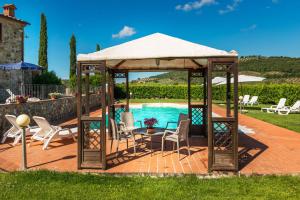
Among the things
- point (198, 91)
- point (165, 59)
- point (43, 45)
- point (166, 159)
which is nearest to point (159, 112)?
point (198, 91)

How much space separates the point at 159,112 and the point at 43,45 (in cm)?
1256

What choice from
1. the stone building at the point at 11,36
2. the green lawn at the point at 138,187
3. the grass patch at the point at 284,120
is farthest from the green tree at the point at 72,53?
the green lawn at the point at 138,187

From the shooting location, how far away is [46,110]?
12.2m

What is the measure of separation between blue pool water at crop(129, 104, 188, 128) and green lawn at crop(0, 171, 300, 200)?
11.8 m

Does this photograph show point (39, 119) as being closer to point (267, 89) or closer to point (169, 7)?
point (267, 89)

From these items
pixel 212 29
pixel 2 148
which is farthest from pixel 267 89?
pixel 2 148

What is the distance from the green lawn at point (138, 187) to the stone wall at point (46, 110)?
14.3ft

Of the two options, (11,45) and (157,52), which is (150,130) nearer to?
(157,52)

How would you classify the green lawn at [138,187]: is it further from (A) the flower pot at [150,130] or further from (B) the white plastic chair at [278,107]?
(B) the white plastic chair at [278,107]

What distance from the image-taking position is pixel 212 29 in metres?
33.5

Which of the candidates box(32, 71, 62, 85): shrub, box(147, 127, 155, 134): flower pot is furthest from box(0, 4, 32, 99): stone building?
box(147, 127, 155, 134): flower pot

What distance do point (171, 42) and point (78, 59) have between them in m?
2.02

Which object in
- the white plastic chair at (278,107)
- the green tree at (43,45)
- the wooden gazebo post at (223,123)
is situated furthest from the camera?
the green tree at (43,45)

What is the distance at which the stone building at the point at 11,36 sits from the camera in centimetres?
1930
